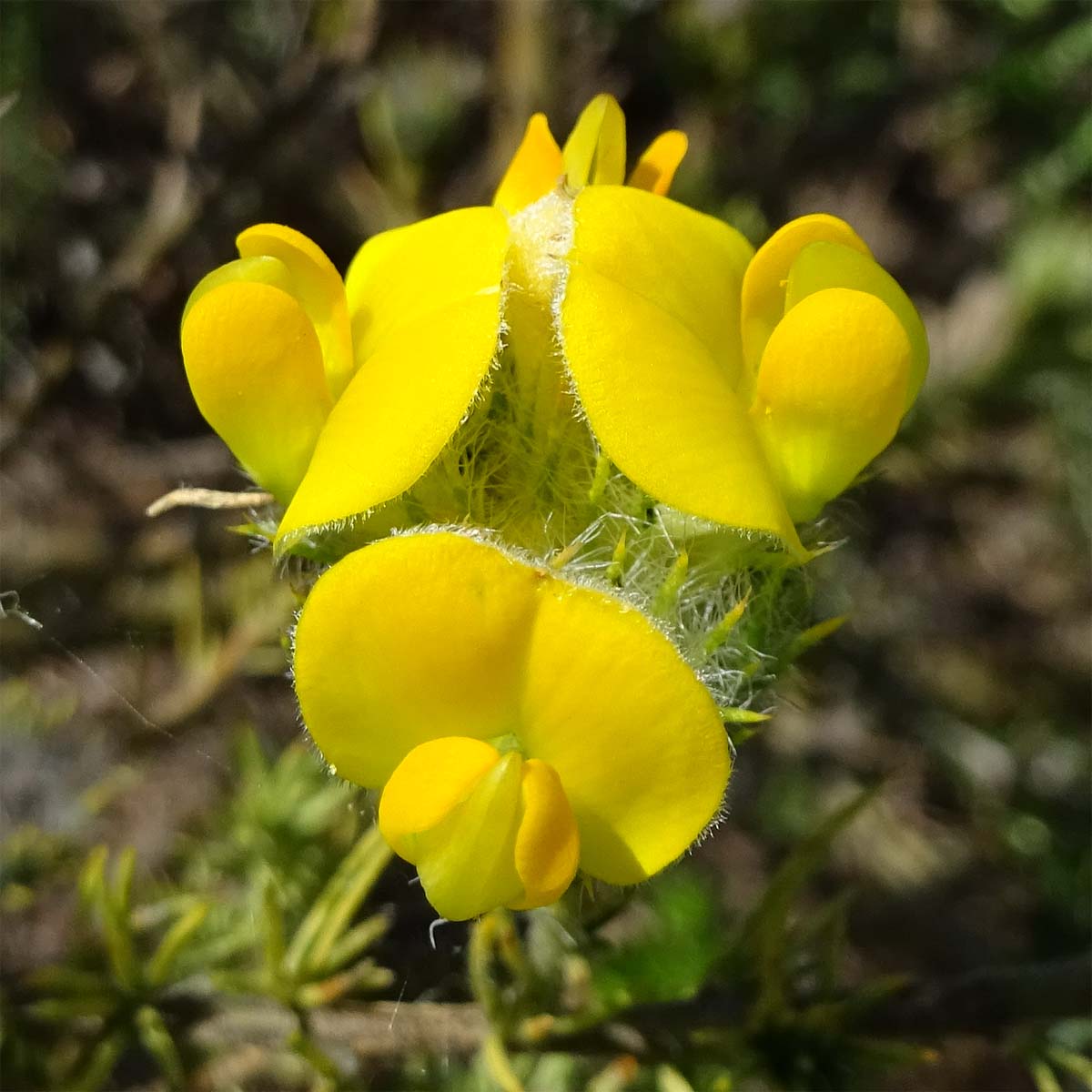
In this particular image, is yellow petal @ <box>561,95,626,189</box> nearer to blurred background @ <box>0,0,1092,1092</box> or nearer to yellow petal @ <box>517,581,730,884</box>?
yellow petal @ <box>517,581,730,884</box>

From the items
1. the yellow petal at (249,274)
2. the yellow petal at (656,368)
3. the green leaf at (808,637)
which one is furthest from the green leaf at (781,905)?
the yellow petal at (249,274)

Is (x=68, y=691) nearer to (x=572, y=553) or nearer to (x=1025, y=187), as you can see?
(x=572, y=553)

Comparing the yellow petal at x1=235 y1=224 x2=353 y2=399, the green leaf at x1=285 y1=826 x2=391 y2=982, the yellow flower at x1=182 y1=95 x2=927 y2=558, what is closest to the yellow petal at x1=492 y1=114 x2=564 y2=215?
the yellow flower at x1=182 y1=95 x2=927 y2=558

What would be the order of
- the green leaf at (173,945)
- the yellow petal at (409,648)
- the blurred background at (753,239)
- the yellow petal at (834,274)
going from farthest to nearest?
the blurred background at (753,239) → the green leaf at (173,945) → the yellow petal at (834,274) → the yellow petal at (409,648)

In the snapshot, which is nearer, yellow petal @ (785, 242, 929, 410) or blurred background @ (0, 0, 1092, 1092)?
yellow petal @ (785, 242, 929, 410)

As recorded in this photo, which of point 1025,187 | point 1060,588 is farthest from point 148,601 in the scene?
point 1025,187

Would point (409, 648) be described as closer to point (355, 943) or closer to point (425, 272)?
point (425, 272)

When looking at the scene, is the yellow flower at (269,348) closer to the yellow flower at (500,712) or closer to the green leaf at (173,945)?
the yellow flower at (500,712)
